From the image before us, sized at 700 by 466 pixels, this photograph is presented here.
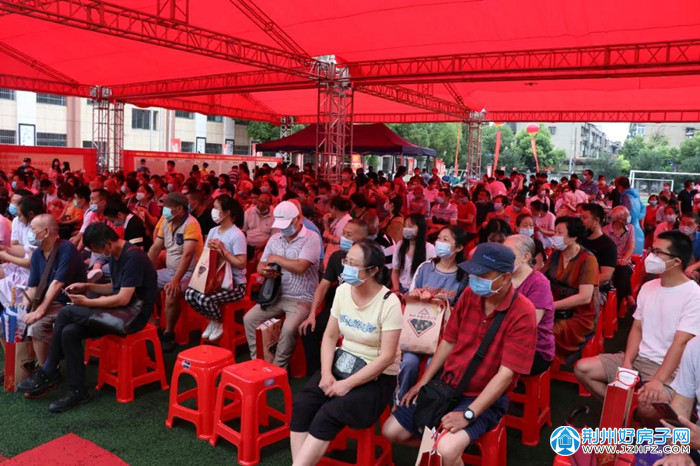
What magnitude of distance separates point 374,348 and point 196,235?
2.60 metres

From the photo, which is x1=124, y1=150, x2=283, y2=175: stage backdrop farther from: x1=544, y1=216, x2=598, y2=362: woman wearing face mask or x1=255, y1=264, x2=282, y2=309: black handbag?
x1=544, y1=216, x2=598, y2=362: woman wearing face mask

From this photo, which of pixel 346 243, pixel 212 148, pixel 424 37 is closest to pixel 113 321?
pixel 346 243

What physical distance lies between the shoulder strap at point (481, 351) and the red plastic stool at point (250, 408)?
1.11 meters

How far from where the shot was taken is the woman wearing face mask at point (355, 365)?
274 cm

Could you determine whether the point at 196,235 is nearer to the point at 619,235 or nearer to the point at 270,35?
the point at 619,235

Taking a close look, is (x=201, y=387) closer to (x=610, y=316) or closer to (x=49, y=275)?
(x=49, y=275)

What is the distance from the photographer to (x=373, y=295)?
9.86ft

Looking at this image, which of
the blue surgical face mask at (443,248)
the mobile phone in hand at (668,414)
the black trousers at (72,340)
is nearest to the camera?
the mobile phone in hand at (668,414)

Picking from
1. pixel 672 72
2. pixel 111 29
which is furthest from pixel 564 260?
pixel 111 29

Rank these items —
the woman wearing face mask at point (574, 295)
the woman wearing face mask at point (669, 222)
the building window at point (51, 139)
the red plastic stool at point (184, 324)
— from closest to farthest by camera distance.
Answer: the woman wearing face mask at point (574, 295) < the red plastic stool at point (184, 324) < the woman wearing face mask at point (669, 222) < the building window at point (51, 139)

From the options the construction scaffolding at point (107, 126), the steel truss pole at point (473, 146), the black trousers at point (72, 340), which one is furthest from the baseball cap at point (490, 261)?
the steel truss pole at point (473, 146)

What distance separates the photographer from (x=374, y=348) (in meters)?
2.94

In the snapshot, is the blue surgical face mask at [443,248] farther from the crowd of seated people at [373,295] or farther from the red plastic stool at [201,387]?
the red plastic stool at [201,387]

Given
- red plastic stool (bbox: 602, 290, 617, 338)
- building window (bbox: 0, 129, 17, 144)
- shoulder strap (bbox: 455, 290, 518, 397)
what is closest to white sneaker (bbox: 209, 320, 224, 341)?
shoulder strap (bbox: 455, 290, 518, 397)
